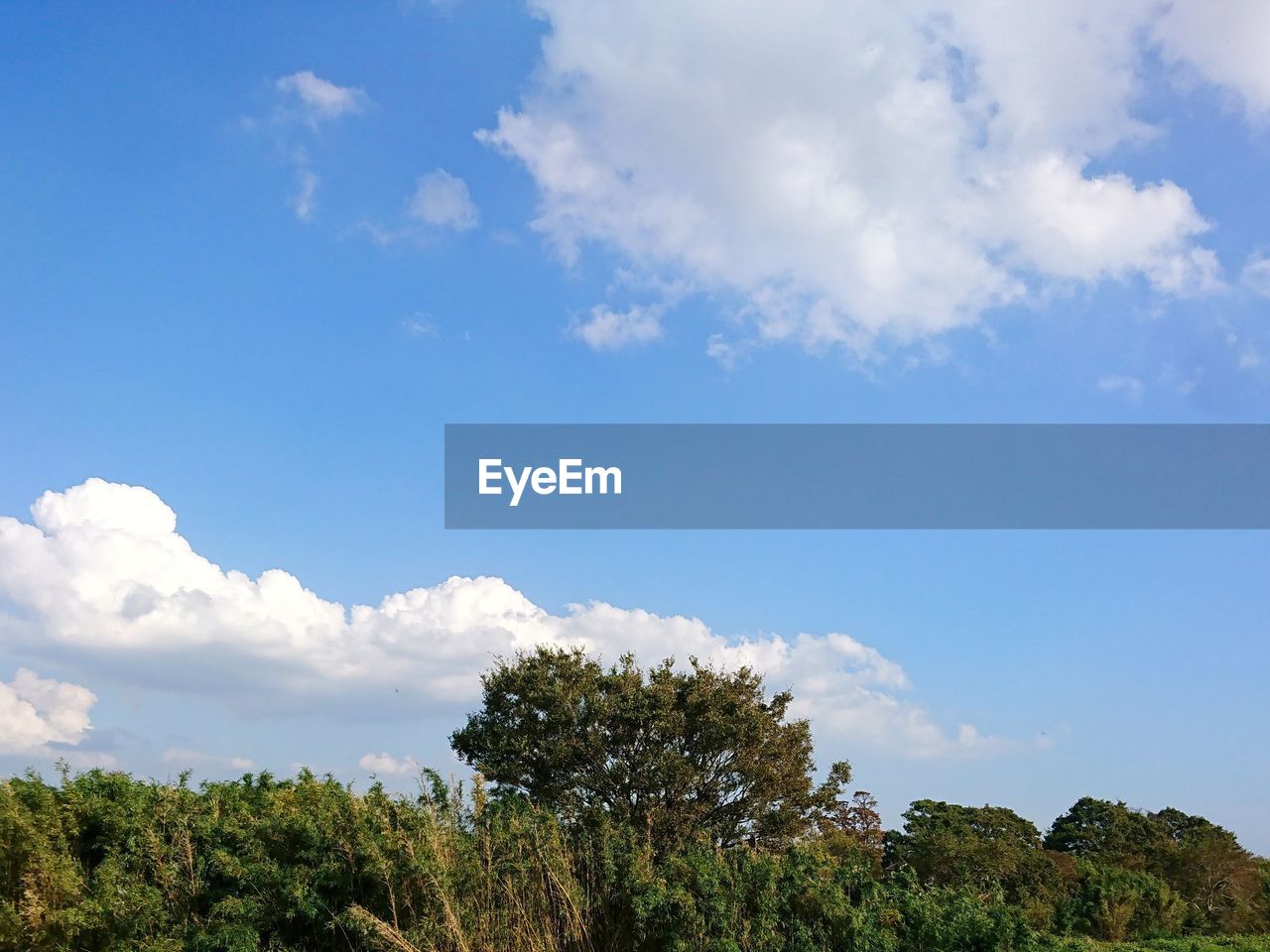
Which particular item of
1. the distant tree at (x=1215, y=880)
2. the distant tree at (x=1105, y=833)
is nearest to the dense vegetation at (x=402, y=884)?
the distant tree at (x=1215, y=880)

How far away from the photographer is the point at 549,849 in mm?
9766

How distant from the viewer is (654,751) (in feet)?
62.6

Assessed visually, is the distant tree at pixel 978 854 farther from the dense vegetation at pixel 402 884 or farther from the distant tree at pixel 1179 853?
the dense vegetation at pixel 402 884

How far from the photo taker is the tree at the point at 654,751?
18.9m

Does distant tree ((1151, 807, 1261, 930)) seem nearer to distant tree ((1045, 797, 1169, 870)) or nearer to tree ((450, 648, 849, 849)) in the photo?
distant tree ((1045, 797, 1169, 870))

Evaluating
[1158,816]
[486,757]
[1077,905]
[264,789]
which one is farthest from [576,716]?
[1158,816]

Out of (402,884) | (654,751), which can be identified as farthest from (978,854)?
(402,884)

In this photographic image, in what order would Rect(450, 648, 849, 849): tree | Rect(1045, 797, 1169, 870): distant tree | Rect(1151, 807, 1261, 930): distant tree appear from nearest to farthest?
Rect(450, 648, 849, 849): tree < Rect(1151, 807, 1261, 930): distant tree < Rect(1045, 797, 1169, 870): distant tree

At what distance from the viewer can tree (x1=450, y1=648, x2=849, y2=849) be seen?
1889 cm

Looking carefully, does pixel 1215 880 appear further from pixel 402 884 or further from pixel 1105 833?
pixel 402 884

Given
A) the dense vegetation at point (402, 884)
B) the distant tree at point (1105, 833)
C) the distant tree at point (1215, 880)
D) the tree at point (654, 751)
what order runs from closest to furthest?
the dense vegetation at point (402, 884) < the tree at point (654, 751) < the distant tree at point (1215, 880) < the distant tree at point (1105, 833)

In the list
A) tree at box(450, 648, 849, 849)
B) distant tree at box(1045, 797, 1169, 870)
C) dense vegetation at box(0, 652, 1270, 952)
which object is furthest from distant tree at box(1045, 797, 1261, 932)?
dense vegetation at box(0, 652, 1270, 952)

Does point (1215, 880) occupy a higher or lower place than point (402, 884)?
lower

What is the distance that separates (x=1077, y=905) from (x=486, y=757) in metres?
12.6
